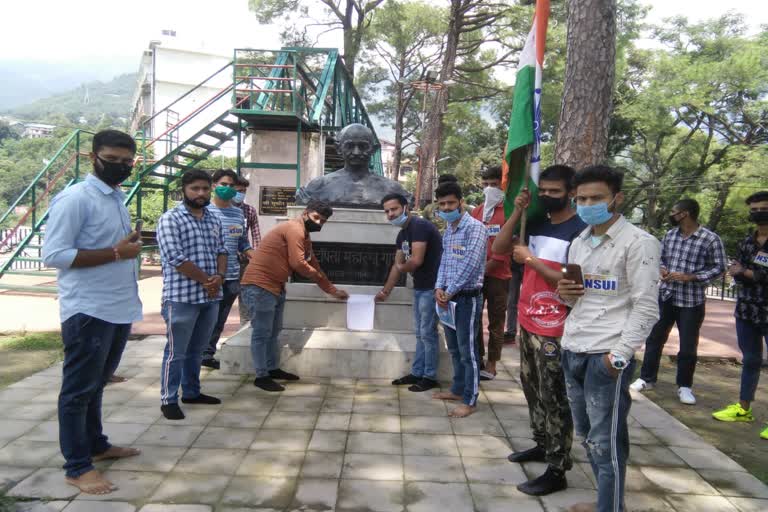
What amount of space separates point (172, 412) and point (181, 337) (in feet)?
1.89

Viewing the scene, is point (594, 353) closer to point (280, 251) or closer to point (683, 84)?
point (280, 251)

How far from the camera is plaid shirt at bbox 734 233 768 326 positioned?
4527 millimetres

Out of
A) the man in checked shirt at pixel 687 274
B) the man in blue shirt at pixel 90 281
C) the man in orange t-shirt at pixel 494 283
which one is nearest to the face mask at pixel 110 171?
the man in blue shirt at pixel 90 281

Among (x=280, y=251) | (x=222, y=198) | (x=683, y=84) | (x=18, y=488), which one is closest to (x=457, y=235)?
(x=280, y=251)

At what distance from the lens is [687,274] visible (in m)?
5.02

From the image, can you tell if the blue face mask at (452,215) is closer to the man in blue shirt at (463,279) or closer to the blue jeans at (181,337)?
the man in blue shirt at (463,279)

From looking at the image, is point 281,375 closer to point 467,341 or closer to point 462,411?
point 462,411

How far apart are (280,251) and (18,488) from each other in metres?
2.51

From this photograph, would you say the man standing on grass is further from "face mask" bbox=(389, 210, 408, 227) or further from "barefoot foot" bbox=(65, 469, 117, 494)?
"barefoot foot" bbox=(65, 469, 117, 494)

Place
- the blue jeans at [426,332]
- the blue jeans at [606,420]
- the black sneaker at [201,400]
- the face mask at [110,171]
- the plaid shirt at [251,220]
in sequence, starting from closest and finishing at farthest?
1. the blue jeans at [606,420]
2. the face mask at [110,171]
3. the black sneaker at [201,400]
4. the blue jeans at [426,332]
5. the plaid shirt at [251,220]

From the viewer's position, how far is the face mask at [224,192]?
210 inches

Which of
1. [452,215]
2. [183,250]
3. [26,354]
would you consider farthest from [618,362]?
[26,354]

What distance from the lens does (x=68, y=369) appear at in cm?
304

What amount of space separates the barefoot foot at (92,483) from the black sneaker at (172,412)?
1.05 m
